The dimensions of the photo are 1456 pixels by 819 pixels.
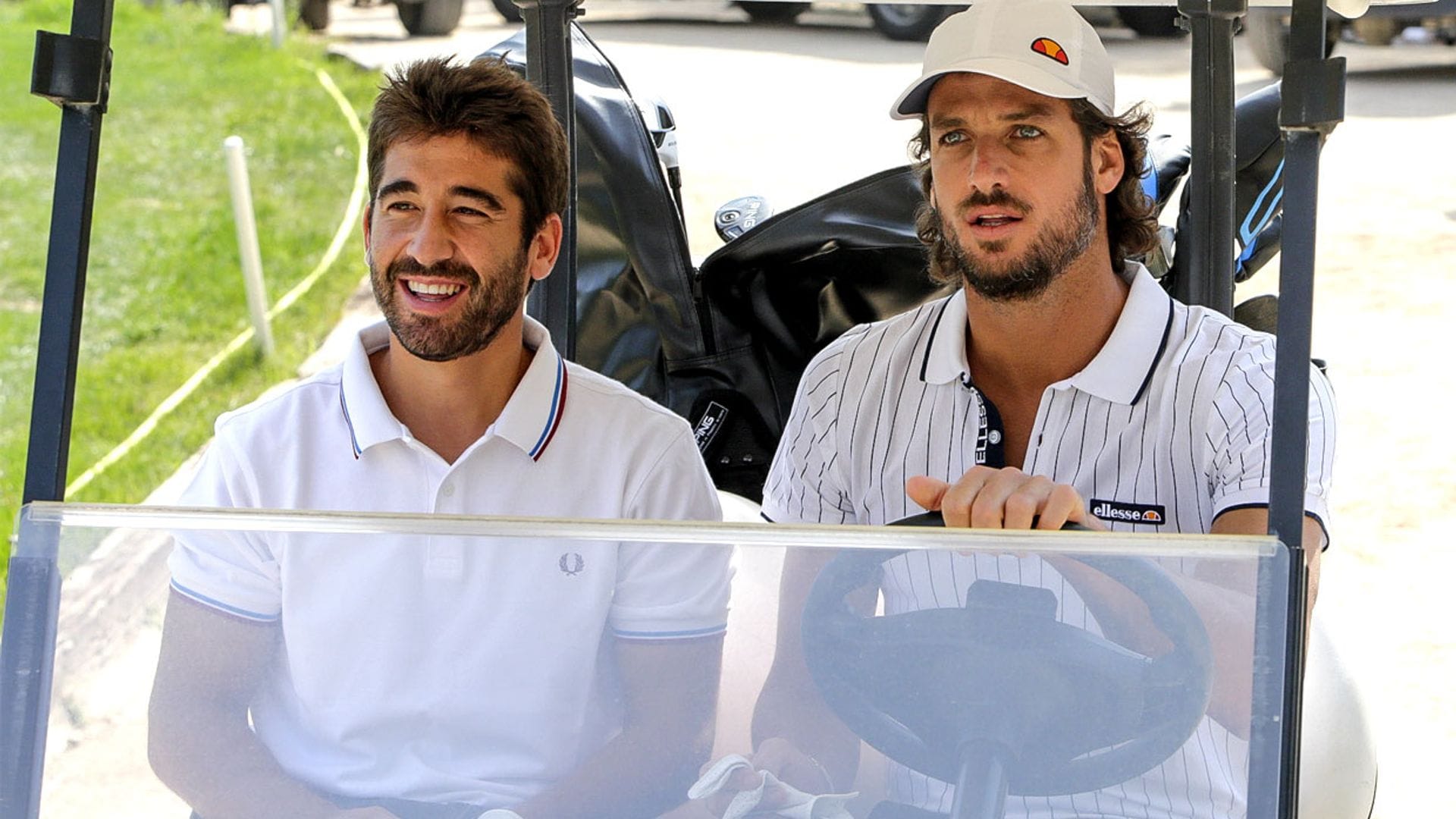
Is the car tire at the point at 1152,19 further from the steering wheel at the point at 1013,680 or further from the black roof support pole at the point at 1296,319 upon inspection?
the steering wheel at the point at 1013,680

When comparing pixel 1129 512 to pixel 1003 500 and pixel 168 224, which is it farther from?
pixel 168 224

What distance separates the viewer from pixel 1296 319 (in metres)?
1.14

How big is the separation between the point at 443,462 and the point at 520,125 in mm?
397

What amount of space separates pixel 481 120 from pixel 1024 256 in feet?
2.09

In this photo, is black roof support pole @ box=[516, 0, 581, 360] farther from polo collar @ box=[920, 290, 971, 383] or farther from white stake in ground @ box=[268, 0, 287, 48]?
white stake in ground @ box=[268, 0, 287, 48]

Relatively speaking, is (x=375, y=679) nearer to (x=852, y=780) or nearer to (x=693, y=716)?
(x=693, y=716)

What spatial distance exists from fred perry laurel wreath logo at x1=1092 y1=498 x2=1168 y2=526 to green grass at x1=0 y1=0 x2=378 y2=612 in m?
3.11

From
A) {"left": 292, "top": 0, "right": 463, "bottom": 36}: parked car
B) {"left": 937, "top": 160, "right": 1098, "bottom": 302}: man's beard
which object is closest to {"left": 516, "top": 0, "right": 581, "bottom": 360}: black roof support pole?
{"left": 937, "top": 160, "right": 1098, "bottom": 302}: man's beard


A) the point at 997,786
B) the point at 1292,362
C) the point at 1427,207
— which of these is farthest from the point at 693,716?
Result: the point at 1427,207

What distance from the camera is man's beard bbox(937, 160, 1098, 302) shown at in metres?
1.88

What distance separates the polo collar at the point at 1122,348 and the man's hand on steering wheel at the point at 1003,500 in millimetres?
431

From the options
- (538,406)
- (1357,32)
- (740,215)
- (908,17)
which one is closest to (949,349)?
(538,406)

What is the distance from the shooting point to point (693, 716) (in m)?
1.17

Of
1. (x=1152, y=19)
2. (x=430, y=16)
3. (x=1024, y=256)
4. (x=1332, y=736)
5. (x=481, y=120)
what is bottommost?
(x=1332, y=736)
